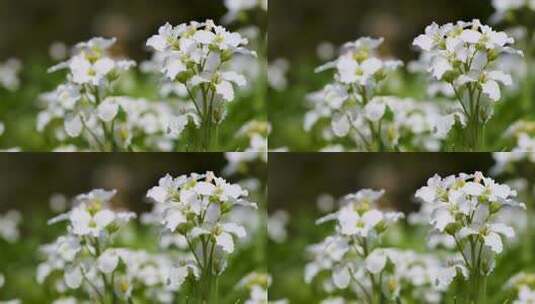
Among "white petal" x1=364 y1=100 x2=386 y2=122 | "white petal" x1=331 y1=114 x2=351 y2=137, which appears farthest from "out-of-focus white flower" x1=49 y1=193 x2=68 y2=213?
"white petal" x1=364 y1=100 x2=386 y2=122

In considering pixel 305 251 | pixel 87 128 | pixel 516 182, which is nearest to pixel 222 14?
pixel 87 128

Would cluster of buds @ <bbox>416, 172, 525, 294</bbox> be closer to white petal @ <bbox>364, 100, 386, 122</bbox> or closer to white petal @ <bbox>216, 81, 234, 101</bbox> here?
white petal @ <bbox>364, 100, 386, 122</bbox>

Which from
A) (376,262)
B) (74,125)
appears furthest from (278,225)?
(74,125)

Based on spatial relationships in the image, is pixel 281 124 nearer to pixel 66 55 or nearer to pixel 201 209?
pixel 201 209

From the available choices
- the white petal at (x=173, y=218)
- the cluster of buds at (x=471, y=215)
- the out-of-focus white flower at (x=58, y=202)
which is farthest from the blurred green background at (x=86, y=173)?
the cluster of buds at (x=471, y=215)

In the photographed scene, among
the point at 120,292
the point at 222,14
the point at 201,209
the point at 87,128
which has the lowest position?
the point at 120,292

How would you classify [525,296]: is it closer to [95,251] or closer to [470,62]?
[470,62]
